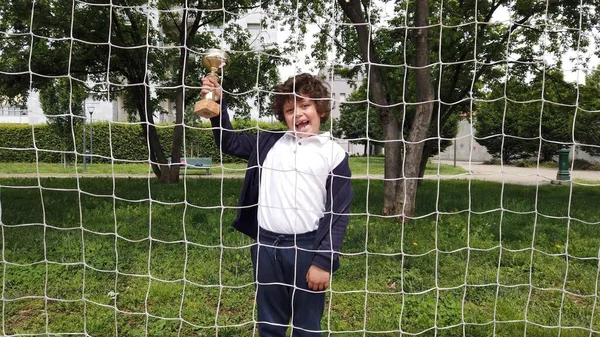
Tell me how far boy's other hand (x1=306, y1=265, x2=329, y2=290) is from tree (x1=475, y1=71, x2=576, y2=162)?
1174 millimetres

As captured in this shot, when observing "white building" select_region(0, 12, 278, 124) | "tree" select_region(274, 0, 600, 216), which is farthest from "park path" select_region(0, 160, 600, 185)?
Result: "white building" select_region(0, 12, 278, 124)

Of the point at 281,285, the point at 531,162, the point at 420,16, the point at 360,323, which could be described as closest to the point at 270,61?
the point at 420,16

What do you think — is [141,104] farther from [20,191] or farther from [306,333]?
[306,333]

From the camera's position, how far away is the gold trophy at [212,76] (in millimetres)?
1687

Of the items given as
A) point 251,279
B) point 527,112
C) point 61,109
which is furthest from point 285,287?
point 61,109

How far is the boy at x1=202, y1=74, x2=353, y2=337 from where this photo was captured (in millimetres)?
1673

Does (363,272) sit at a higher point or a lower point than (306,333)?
lower

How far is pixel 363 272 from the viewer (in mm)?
3266

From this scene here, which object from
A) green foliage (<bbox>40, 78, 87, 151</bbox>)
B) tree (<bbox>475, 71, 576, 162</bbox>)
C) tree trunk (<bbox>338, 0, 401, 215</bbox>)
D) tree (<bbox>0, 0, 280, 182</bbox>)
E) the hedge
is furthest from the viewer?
the hedge

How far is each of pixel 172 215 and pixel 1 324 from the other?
8.13ft

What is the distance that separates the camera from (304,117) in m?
1.74

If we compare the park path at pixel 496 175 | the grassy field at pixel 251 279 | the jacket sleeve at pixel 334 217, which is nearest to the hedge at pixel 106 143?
the park path at pixel 496 175

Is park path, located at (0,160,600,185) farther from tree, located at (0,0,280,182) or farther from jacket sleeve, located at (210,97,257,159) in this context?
tree, located at (0,0,280,182)

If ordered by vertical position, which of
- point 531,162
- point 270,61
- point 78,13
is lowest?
point 531,162
